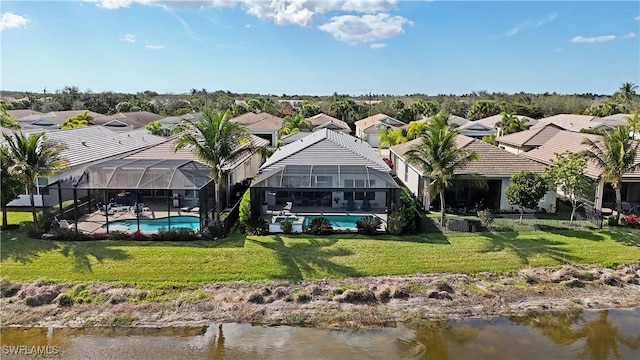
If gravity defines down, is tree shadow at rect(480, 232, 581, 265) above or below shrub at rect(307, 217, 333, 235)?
below

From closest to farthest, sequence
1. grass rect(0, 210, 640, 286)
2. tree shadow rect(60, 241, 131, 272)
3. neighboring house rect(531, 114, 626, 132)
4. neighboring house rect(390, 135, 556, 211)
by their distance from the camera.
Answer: grass rect(0, 210, 640, 286)
tree shadow rect(60, 241, 131, 272)
neighboring house rect(390, 135, 556, 211)
neighboring house rect(531, 114, 626, 132)

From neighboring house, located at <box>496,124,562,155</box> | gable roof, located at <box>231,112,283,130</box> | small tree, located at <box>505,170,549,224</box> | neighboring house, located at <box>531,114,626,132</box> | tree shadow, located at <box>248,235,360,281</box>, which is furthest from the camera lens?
gable roof, located at <box>231,112,283,130</box>

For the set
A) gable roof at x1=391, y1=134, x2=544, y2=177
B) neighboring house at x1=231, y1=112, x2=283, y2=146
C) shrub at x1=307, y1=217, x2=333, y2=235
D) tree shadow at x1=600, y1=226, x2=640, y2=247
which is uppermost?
neighboring house at x1=231, y1=112, x2=283, y2=146

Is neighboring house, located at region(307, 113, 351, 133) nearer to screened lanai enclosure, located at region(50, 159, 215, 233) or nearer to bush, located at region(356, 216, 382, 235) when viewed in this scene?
screened lanai enclosure, located at region(50, 159, 215, 233)

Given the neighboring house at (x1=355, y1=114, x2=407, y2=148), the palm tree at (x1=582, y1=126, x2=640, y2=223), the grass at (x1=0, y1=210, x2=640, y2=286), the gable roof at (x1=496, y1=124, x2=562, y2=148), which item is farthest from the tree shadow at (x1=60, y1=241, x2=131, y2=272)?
the neighboring house at (x1=355, y1=114, x2=407, y2=148)

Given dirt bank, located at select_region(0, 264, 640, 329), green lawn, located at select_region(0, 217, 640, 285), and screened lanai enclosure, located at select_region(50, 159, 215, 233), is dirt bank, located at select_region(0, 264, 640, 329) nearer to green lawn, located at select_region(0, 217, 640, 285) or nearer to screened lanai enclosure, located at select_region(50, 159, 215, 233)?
green lawn, located at select_region(0, 217, 640, 285)

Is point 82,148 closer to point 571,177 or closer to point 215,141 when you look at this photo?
point 215,141

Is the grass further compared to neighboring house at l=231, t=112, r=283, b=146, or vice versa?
neighboring house at l=231, t=112, r=283, b=146
